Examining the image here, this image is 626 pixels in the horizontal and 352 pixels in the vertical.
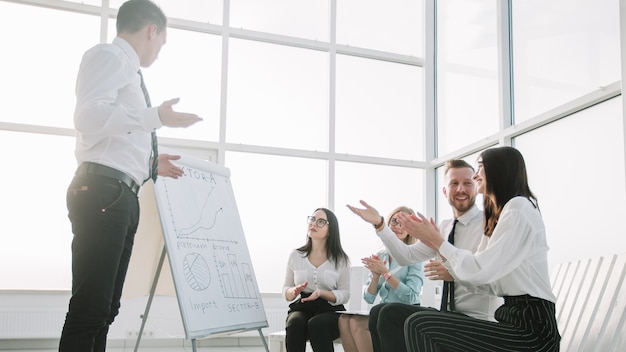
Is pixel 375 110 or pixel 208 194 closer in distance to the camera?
pixel 208 194

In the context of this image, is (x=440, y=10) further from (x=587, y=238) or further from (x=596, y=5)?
(x=587, y=238)

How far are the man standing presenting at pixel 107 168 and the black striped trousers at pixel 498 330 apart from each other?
1.01 m

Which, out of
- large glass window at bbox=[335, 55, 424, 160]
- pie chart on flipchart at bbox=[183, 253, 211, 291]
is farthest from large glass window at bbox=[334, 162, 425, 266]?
pie chart on flipchart at bbox=[183, 253, 211, 291]

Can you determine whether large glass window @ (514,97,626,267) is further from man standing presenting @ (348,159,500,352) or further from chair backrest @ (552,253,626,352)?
man standing presenting @ (348,159,500,352)

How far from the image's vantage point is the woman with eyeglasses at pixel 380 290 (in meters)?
3.22

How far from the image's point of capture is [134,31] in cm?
210

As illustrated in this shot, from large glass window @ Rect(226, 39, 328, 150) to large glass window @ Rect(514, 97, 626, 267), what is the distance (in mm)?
2044

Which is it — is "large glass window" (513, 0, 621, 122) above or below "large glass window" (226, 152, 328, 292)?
above

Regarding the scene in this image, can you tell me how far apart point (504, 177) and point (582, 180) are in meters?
2.20

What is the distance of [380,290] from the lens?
3.50 metres

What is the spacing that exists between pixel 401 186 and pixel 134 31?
4.19 m

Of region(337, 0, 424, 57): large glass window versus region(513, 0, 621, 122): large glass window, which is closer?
region(513, 0, 621, 122): large glass window

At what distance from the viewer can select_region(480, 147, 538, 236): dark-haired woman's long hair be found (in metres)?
2.10

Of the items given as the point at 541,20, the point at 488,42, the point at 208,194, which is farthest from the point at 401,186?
the point at 208,194
